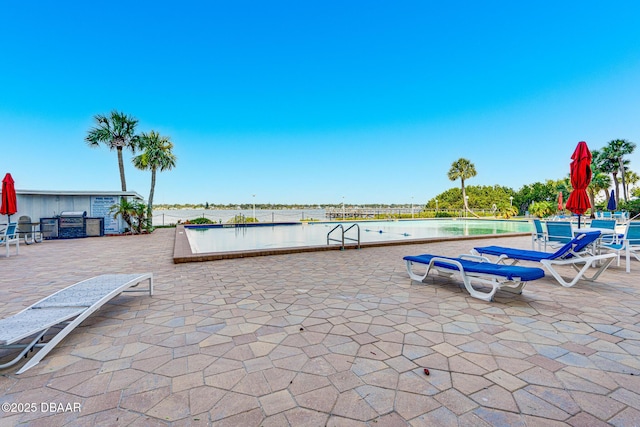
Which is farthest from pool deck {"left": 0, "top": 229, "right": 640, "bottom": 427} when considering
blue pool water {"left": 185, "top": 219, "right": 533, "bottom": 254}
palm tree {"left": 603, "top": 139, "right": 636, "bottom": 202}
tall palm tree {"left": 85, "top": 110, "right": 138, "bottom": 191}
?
palm tree {"left": 603, "top": 139, "right": 636, "bottom": 202}

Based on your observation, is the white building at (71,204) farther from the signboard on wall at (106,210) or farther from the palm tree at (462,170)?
the palm tree at (462,170)

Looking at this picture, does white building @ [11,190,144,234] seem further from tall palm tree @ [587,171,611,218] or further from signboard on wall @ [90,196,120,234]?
tall palm tree @ [587,171,611,218]

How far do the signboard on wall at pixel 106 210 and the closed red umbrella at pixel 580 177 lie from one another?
1465cm

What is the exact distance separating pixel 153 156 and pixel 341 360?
1624 cm

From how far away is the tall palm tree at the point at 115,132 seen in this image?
1352cm

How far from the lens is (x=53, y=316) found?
2035 mm

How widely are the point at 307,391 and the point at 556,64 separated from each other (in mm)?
18065

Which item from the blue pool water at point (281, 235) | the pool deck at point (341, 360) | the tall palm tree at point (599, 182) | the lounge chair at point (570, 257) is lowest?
the pool deck at point (341, 360)

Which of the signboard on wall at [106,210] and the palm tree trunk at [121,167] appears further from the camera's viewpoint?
the palm tree trunk at [121,167]

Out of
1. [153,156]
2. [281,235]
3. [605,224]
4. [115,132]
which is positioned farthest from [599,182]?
[115,132]

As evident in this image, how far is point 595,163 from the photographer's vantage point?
73.4ft

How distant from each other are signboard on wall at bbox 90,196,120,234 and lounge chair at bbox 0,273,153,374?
10.4 m

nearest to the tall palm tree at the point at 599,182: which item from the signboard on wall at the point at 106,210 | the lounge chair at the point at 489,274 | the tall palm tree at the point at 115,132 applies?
the lounge chair at the point at 489,274

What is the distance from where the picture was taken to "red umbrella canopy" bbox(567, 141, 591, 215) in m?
5.18
